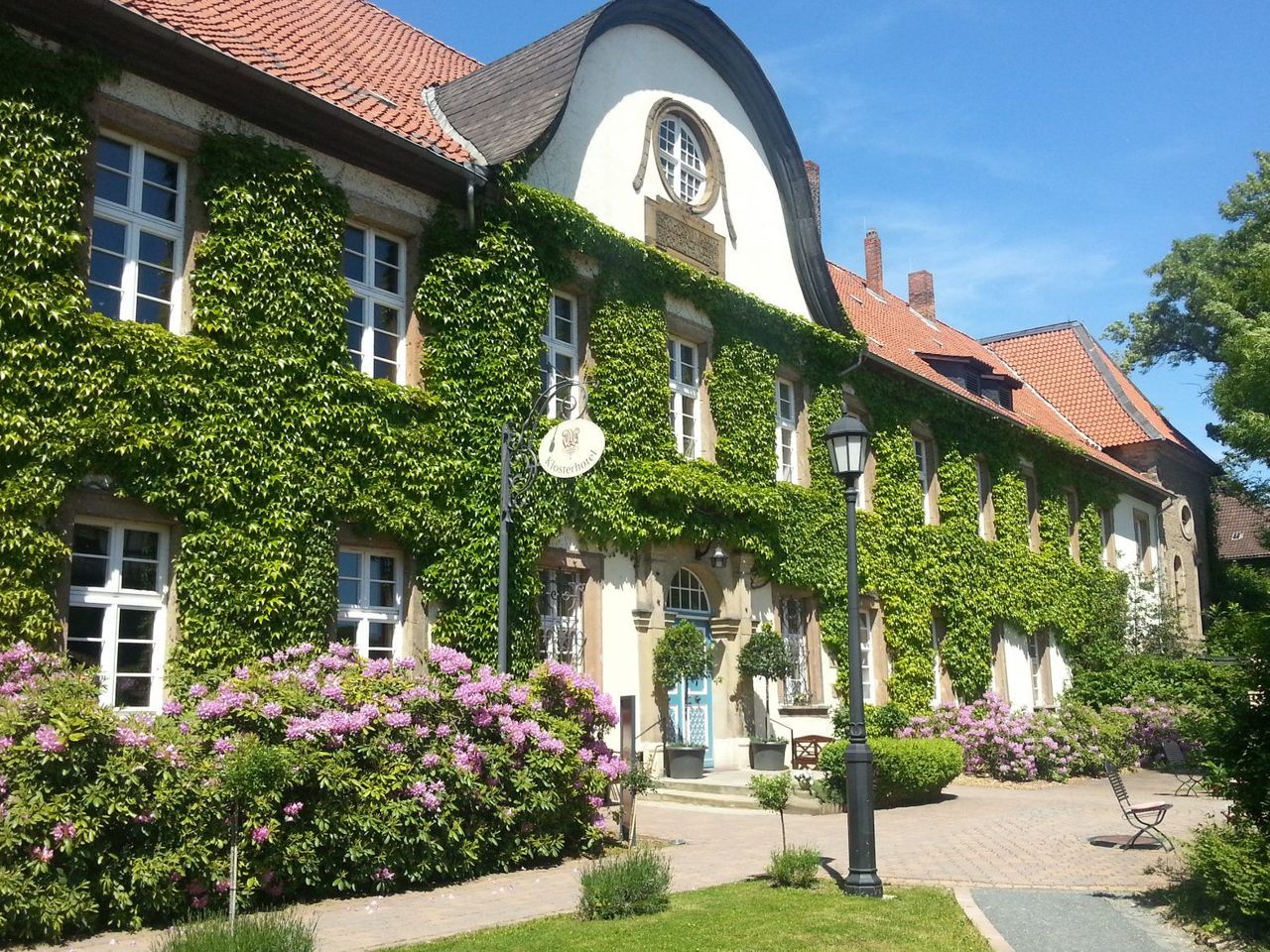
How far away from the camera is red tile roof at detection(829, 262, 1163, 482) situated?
82.8 ft

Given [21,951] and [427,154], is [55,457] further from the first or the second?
[427,154]

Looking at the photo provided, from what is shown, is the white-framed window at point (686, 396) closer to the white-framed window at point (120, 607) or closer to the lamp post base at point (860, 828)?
the white-framed window at point (120, 607)

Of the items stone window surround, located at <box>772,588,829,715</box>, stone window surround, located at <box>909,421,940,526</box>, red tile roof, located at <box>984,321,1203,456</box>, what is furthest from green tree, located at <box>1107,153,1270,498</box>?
stone window surround, located at <box>772,588,829,715</box>

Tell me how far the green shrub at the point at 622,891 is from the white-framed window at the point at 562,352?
7.42 meters

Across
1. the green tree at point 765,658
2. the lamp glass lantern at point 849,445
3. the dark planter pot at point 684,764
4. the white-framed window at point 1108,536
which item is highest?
the white-framed window at point 1108,536

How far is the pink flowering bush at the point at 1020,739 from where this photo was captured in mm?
19594

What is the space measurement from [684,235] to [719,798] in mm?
8411

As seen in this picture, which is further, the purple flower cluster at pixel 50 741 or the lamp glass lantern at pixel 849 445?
the lamp glass lantern at pixel 849 445

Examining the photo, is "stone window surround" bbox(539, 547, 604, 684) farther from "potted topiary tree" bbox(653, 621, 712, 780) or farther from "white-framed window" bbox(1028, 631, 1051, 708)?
"white-framed window" bbox(1028, 631, 1051, 708)

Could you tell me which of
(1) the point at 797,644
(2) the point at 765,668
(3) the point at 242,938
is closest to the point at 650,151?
(2) the point at 765,668

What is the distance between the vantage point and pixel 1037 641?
27094mm

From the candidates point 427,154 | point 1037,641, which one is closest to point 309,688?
point 427,154

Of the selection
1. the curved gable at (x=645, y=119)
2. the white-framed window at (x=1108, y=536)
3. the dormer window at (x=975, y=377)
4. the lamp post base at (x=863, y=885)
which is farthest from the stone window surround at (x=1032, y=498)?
the lamp post base at (x=863, y=885)

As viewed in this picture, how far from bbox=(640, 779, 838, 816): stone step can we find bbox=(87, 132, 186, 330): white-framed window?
27.1 ft
